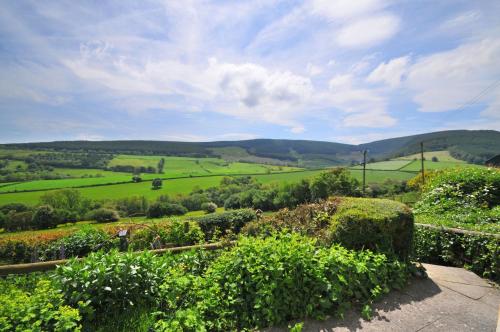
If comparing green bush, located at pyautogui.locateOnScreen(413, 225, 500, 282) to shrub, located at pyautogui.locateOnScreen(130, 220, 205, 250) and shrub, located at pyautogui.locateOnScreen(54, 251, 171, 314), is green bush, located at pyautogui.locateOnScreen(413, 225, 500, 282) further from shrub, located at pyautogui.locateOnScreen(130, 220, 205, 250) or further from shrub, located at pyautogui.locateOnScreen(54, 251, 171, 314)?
shrub, located at pyautogui.locateOnScreen(130, 220, 205, 250)

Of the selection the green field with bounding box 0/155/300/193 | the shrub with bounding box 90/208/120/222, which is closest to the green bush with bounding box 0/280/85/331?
the shrub with bounding box 90/208/120/222

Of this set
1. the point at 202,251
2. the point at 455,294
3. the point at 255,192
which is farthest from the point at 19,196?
the point at 455,294

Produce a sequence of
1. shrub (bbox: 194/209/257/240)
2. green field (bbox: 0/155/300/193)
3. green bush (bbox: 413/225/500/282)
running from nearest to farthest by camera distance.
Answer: green bush (bbox: 413/225/500/282) < shrub (bbox: 194/209/257/240) < green field (bbox: 0/155/300/193)

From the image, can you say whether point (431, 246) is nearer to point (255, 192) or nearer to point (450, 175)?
point (450, 175)

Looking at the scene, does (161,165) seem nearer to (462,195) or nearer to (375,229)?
(462,195)

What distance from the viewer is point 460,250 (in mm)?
5793

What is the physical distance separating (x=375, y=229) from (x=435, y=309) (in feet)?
4.50

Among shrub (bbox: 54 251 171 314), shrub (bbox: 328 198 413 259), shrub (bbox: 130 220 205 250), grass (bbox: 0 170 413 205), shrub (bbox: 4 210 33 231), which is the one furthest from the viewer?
grass (bbox: 0 170 413 205)

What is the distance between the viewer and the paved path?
353cm

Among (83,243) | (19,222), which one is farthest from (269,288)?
(19,222)

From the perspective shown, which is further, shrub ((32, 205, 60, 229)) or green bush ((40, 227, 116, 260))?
shrub ((32, 205, 60, 229))

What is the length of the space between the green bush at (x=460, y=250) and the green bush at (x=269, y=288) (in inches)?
76.3

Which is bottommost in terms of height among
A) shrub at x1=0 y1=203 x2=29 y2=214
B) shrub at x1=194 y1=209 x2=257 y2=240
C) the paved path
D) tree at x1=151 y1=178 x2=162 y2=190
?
shrub at x1=0 y1=203 x2=29 y2=214

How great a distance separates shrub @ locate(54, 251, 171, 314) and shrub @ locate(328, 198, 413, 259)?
10.1 ft
